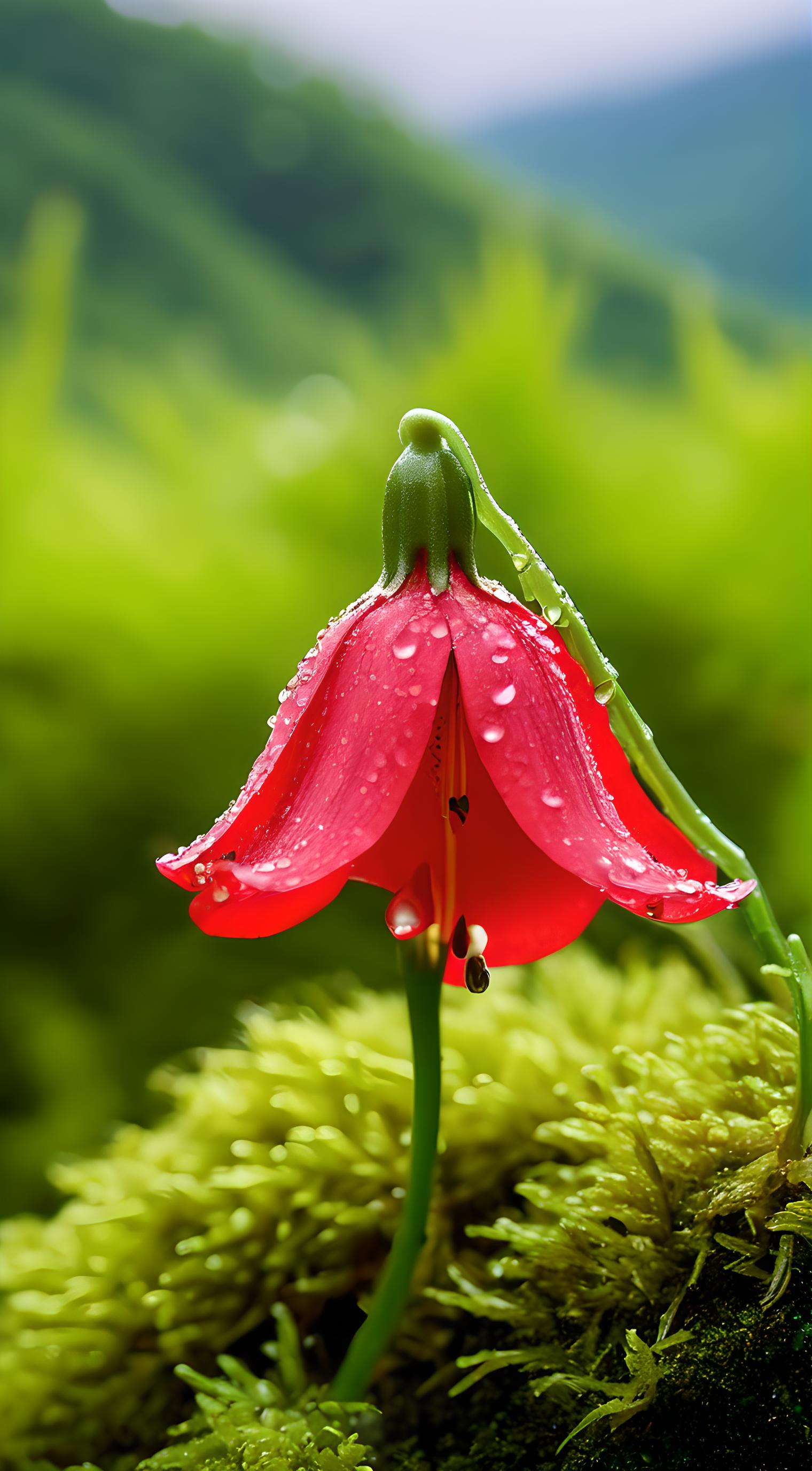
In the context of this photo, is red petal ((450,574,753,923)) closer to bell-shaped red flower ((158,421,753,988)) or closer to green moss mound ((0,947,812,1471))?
bell-shaped red flower ((158,421,753,988))

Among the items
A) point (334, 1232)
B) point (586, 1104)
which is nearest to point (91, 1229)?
point (334, 1232)

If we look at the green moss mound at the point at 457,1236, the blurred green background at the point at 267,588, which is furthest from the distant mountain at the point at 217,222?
the green moss mound at the point at 457,1236

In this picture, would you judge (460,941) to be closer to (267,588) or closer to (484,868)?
(484,868)

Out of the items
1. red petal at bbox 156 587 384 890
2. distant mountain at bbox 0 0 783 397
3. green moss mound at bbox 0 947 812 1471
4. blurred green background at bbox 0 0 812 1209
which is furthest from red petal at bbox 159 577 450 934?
Answer: distant mountain at bbox 0 0 783 397

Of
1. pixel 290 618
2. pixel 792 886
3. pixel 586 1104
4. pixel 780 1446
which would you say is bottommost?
pixel 780 1446

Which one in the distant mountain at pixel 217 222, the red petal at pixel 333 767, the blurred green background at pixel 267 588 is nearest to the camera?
the red petal at pixel 333 767

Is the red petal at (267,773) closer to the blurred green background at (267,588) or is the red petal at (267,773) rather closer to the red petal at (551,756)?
the red petal at (551,756)

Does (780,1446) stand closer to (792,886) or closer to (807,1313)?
(807,1313)

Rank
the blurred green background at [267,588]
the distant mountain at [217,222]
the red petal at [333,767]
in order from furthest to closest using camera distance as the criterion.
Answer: the distant mountain at [217,222] → the blurred green background at [267,588] → the red petal at [333,767]
